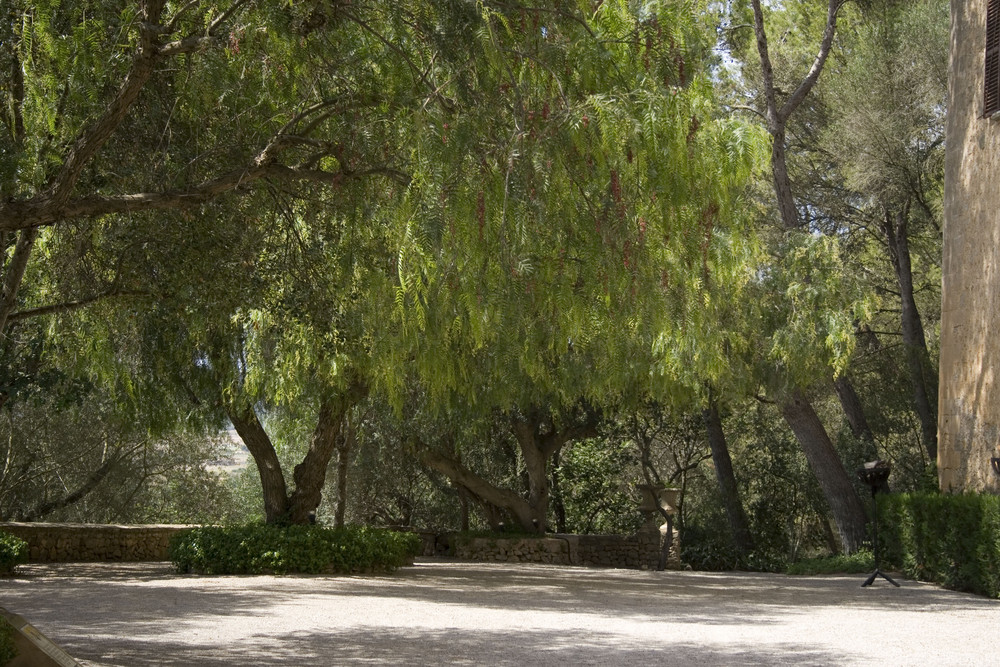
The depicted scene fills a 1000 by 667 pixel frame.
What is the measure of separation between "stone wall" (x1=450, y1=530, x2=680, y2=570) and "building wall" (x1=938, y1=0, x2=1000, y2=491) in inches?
244

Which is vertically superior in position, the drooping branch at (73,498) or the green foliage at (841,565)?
the drooping branch at (73,498)

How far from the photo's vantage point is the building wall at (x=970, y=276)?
12.2 metres

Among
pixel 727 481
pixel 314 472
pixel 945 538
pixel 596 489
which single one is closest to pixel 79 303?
pixel 314 472

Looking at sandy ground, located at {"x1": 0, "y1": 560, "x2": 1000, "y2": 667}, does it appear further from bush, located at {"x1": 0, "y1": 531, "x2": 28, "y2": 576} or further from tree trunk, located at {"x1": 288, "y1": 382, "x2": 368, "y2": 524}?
tree trunk, located at {"x1": 288, "y1": 382, "x2": 368, "y2": 524}

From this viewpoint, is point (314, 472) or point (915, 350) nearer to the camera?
point (314, 472)

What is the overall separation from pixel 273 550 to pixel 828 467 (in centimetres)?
948

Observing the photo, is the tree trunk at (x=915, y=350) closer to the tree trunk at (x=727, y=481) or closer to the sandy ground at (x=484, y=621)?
the tree trunk at (x=727, y=481)

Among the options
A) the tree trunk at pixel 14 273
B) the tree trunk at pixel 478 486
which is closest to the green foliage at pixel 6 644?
the tree trunk at pixel 14 273

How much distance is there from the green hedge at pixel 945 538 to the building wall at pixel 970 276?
58cm

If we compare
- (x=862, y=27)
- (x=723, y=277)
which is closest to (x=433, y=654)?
(x=723, y=277)

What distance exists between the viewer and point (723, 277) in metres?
6.64

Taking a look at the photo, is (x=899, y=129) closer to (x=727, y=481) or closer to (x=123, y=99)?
(x=727, y=481)

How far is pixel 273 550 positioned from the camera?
1242 cm

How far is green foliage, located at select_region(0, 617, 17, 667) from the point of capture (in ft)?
14.9
